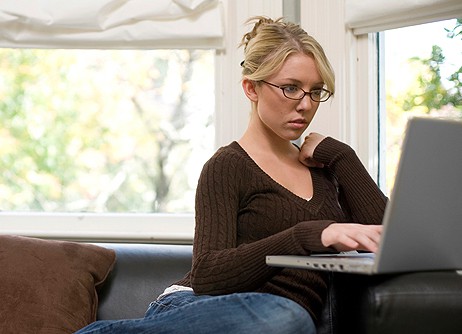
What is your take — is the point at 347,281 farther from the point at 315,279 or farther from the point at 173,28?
the point at 173,28

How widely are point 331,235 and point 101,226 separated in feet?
5.58

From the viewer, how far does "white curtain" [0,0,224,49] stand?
319 cm

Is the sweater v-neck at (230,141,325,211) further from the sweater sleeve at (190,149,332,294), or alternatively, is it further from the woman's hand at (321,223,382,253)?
the woman's hand at (321,223,382,253)

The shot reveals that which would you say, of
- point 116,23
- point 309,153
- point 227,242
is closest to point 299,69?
point 309,153

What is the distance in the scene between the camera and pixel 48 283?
2543mm

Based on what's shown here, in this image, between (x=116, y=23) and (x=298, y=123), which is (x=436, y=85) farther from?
(x=116, y=23)

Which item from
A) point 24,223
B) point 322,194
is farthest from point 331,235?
point 24,223

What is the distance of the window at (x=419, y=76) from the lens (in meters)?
2.89

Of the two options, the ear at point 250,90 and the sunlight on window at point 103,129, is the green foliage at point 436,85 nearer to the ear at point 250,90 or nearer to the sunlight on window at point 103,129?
the sunlight on window at point 103,129

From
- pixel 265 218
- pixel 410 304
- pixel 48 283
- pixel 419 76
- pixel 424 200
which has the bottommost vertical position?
pixel 48 283

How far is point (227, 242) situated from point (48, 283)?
2.46 ft

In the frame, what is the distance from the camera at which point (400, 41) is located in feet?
9.98

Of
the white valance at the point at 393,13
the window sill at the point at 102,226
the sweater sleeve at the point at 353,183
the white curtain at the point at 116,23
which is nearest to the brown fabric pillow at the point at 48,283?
the window sill at the point at 102,226

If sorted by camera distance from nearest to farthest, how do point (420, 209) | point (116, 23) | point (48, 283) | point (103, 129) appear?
point (420, 209)
point (48, 283)
point (116, 23)
point (103, 129)
